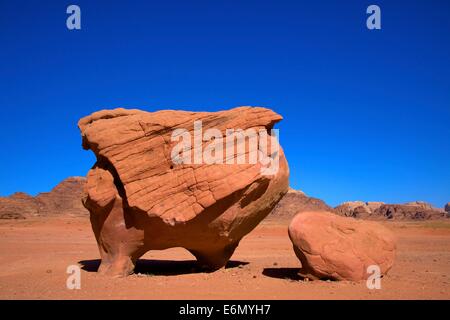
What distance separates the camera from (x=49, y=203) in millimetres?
68938

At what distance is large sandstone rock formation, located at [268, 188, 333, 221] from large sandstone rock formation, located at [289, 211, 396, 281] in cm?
5897

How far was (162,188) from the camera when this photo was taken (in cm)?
1230

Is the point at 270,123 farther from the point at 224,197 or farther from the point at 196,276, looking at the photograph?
the point at 196,276

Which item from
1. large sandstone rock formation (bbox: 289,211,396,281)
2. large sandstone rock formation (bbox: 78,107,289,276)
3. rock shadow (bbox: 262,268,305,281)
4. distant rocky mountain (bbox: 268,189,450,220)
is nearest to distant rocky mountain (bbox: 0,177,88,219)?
distant rocky mountain (bbox: 268,189,450,220)

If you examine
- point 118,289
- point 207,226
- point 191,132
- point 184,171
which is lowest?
point 118,289

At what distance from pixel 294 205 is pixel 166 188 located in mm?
66242

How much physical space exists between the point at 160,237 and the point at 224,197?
2.87 m

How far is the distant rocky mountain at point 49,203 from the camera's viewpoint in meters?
61.5

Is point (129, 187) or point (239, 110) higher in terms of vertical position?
point (239, 110)

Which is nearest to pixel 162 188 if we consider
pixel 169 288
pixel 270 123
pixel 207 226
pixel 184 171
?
pixel 184 171

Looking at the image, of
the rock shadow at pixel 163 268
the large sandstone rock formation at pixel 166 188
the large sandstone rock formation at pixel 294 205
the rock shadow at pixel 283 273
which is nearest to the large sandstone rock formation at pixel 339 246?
the rock shadow at pixel 283 273

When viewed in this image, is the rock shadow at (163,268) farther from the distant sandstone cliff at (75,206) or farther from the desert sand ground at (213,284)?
the distant sandstone cliff at (75,206)

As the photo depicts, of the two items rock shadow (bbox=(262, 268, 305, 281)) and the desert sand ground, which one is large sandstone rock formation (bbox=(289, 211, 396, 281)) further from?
rock shadow (bbox=(262, 268, 305, 281))

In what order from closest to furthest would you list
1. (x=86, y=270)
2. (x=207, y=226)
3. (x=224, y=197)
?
(x=224, y=197) < (x=207, y=226) < (x=86, y=270)
